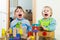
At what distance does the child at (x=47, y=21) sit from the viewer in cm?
61

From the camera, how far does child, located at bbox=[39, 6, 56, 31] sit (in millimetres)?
614

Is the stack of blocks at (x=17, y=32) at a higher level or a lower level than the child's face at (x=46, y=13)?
lower

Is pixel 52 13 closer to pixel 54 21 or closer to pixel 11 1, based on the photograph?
pixel 54 21

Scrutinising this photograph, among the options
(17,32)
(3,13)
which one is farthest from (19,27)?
(3,13)

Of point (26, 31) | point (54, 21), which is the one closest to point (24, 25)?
point (26, 31)

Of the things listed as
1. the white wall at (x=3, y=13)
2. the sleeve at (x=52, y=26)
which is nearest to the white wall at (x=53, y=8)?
the sleeve at (x=52, y=26)

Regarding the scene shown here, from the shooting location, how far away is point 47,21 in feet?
2.03

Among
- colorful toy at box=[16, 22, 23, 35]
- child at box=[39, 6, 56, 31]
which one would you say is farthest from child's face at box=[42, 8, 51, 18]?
colorful toy at box=[16, 22, 23, 35]

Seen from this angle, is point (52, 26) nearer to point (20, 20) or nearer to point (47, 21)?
point (47, 21)

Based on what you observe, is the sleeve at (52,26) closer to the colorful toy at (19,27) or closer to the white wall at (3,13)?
the colorful toy at (19,27)

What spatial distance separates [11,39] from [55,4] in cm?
26

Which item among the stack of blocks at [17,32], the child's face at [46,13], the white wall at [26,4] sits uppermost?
the white wall at [26,4]

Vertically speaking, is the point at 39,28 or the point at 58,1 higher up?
the point at 58,1

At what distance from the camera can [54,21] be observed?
63cm
